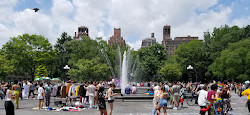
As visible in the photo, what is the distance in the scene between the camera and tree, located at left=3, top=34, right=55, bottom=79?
5062 centimetres

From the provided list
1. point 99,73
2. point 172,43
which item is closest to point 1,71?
point 99,73

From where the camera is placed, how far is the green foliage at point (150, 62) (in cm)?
6525

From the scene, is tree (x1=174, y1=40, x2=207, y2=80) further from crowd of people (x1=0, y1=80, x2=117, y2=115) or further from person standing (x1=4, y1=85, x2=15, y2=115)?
person standing (x1=4, y1=85, x2=15, y2=115)

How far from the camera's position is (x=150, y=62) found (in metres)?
65.5

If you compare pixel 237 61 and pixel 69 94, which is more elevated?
pixel 237 61

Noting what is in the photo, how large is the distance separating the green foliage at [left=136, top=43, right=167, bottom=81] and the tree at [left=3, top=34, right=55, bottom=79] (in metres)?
24.8

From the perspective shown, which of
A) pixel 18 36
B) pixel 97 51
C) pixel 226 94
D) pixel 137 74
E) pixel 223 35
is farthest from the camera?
pixel 137 74

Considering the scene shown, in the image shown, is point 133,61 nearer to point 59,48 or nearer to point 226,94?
point 59,48

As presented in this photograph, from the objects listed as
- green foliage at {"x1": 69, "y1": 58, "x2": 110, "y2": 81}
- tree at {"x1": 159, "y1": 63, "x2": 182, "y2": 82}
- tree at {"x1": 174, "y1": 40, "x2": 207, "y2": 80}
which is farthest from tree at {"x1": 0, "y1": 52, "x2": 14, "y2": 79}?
tree at {"x1": 174, "y1": 40, "x2": 207, "y2": 80}

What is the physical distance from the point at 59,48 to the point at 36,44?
63.0 ft

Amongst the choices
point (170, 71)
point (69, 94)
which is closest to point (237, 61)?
point (170, 71)

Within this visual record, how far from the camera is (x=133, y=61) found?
7256 cm

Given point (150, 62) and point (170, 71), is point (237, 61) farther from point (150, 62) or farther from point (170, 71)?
point (150, 62)

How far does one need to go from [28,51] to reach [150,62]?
31.7 meters
